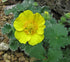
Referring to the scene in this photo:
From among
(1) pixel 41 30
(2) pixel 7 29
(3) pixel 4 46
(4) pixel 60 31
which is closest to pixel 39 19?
(1) pixel 41 30

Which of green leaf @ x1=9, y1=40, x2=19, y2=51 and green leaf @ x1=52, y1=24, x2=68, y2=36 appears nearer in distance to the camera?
green leaf @ x1=52, y1=24, x2=68, y2=36

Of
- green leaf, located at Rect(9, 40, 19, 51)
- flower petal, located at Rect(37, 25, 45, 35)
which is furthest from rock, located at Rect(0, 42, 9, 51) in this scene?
flower petal, located at Rect(37, 25, 45, 35)

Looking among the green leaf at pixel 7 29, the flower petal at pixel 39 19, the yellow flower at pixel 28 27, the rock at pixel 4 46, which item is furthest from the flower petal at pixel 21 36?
the rock at pixel 4 46

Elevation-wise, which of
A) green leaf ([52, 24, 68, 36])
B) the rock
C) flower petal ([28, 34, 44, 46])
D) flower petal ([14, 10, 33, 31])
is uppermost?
flower petal ([14, 10, 33, 31])

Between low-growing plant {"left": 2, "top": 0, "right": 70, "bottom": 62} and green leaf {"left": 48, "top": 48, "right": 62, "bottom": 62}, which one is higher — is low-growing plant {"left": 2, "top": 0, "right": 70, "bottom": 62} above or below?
above

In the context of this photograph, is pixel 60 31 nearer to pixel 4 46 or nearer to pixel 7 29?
pixel 7 29

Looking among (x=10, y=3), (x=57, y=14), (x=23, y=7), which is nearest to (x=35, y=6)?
(x=23, y=7)

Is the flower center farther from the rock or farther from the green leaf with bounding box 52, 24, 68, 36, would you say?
the rock
